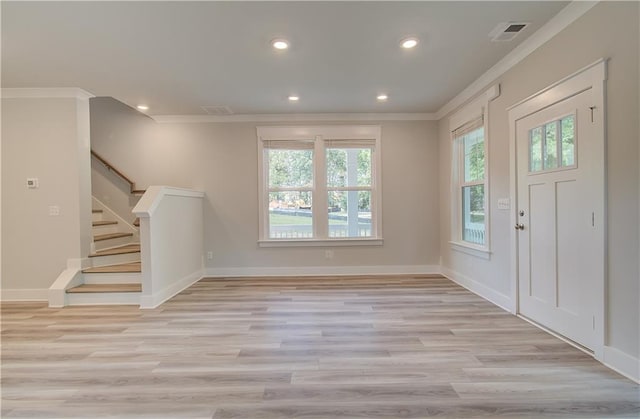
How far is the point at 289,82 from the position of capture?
3.70 metres

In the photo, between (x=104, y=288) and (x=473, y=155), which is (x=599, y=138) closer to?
(x=473, y=155)

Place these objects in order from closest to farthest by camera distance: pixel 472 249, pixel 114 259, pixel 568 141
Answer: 1. pixel 568 141
2. pixel 472 249
3. pixel 114 259

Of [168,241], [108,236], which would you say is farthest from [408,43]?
[108,236]

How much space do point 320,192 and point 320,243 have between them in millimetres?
813

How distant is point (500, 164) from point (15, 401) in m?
4.33

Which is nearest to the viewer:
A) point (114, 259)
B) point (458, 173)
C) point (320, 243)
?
point (114, 259)

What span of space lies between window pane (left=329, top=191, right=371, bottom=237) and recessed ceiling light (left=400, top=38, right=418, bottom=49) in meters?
2.60

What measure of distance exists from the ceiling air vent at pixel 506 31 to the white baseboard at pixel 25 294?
554 cm

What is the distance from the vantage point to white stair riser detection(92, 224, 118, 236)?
15.8 ft

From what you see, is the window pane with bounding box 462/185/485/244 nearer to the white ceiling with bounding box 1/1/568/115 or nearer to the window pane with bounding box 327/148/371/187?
the white ceiling with bounding box 1/1/568/115

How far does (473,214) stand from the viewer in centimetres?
423

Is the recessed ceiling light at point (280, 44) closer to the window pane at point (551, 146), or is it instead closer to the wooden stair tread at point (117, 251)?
the window pane at point (551, 146)

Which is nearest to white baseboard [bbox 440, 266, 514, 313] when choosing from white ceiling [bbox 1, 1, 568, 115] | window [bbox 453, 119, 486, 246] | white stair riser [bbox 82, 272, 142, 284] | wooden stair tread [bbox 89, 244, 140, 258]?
window [bbox 453, 119, 486, 246]

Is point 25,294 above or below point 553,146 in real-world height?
below
